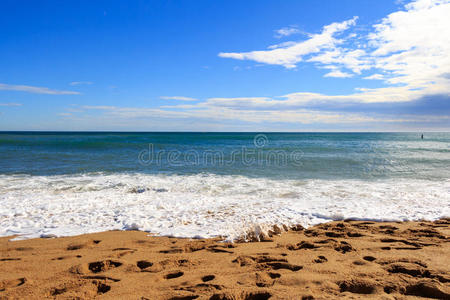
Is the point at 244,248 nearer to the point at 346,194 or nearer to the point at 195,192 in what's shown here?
the point at 195,192

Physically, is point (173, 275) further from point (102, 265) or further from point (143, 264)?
point (102, 265)

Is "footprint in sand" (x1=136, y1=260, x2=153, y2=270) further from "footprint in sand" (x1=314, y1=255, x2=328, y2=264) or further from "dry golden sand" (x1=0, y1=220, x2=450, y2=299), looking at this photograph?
"footprint in sand" (x1=314, y1=255, x2=328, y2=264)

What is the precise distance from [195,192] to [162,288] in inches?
229

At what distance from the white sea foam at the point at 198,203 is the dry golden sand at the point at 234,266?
661 millimetres

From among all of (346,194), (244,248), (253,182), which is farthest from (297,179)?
(244,248)

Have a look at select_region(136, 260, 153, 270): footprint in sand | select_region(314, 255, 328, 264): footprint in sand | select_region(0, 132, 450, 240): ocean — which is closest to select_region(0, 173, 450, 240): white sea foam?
select_region(0, 132, 450, 240): ocean

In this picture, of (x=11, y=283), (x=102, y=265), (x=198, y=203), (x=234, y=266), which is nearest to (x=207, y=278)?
(x=234, y=266)

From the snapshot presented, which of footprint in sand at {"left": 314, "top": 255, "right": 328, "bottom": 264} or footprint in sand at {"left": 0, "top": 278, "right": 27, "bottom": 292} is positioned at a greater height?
footprint in sand at {"left": 314, "top": 255, "right": 328, "bottom": 264}

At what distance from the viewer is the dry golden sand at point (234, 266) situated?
291 centimetres

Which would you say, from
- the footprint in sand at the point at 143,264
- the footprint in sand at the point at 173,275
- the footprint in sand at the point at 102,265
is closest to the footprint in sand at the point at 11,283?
the footprint in sand at the point at 102,265

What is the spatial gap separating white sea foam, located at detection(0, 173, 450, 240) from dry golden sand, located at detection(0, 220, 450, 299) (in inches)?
26.0

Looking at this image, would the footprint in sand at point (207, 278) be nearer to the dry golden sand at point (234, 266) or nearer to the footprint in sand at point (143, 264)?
the dry golden sand at point (234, 266)

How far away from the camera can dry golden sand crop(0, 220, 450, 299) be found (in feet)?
9.54

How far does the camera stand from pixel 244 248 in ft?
14.0
